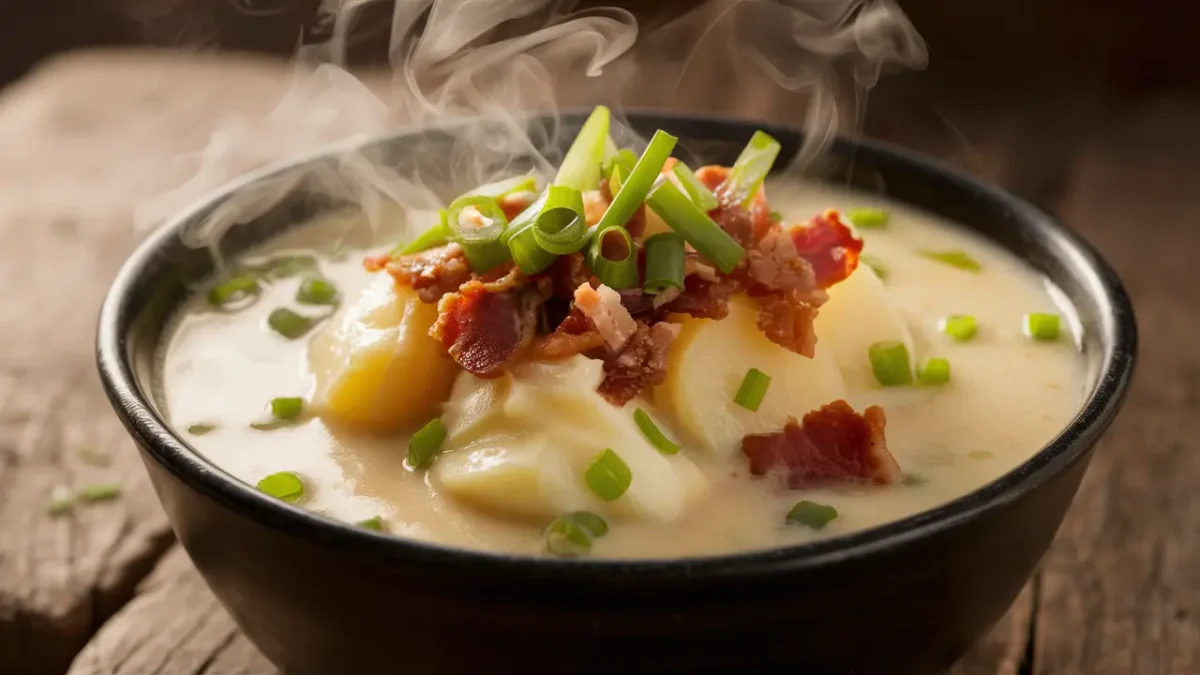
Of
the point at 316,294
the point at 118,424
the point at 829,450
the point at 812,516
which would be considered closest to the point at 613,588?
the point at 812,516

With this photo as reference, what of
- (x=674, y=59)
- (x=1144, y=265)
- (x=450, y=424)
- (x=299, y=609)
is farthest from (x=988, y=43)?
(x=299, y=609)

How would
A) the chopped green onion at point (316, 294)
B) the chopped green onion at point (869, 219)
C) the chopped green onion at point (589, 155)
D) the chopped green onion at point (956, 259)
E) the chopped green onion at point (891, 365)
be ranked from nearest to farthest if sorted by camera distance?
the chopped green onion at point (891, 365) < the chopped green onion at point (589, 155) < the chopped green onion at point (316, 294) < the chopped green onion at point (956, 259) < the chopped green onion at point (869, 219)

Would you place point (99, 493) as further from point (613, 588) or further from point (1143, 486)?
point (1143, 486)

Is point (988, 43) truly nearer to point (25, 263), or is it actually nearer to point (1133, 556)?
point (1133, 556)

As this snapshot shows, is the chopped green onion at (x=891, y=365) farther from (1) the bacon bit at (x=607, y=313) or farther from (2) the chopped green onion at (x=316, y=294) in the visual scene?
(2) the chopped green onion at (x=316, y=294)

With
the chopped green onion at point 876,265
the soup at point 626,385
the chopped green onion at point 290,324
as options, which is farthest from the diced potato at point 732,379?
the chopped green onion at point 290,324

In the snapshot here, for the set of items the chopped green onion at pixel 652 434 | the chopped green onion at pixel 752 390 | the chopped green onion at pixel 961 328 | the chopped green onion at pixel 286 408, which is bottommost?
the chopped green onion at pixel 286 408

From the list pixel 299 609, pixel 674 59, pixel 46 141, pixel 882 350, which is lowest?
pixel 46 141

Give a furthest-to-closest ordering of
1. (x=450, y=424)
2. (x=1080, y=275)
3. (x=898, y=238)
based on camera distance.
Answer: (x=898, y=238)
(x=1080, y=275)
(x=450, y=424)
